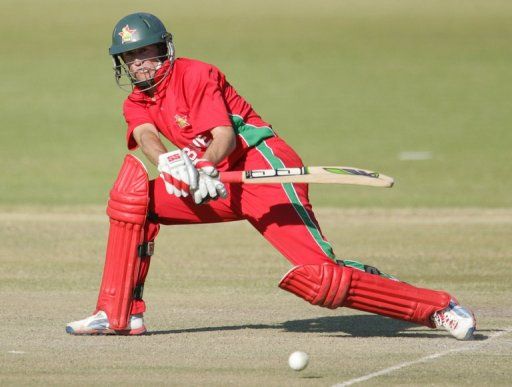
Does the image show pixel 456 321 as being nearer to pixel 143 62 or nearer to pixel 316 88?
pixel 143 62

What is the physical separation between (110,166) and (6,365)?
1136cm

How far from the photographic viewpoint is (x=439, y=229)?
1105 centimetres

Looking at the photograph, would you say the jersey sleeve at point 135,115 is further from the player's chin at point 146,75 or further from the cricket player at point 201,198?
the player's chin at point 146,75

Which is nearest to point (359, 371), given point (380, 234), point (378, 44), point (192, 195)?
point (192, 195)

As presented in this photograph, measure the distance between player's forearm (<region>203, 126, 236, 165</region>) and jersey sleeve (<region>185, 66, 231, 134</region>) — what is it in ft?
0.10

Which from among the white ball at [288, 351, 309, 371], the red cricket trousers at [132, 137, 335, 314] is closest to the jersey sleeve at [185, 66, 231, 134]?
the red cricket trousers at [132, 137, 335, 314]

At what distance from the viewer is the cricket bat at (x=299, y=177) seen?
245 inches

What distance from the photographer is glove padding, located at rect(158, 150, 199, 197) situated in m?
6.09

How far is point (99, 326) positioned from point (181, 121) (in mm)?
1143

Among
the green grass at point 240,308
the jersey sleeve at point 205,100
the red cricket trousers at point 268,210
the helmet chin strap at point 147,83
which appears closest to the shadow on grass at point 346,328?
the green grass at point 240,308

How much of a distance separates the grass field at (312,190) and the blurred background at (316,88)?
0.06m

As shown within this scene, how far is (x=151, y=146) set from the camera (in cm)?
651

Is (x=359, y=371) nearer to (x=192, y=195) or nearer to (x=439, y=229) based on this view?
(x=192, y=195)

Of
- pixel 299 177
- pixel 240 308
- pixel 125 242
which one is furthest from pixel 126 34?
pixel 240 308
